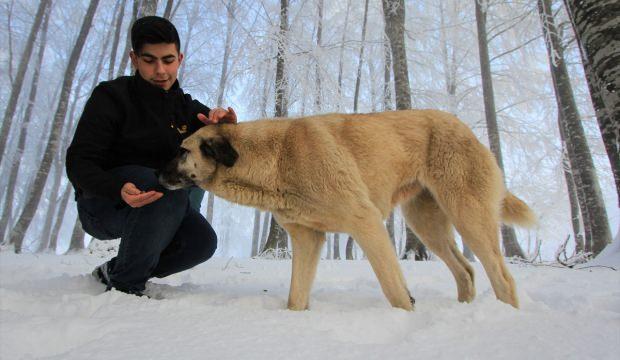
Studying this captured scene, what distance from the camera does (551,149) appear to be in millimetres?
14133

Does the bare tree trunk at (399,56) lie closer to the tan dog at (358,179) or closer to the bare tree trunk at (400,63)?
the bare tree trunk at (400,63)

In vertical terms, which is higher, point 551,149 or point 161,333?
point 551,149

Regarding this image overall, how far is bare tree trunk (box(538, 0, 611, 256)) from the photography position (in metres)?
7.00

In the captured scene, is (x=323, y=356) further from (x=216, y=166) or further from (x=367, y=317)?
(x=216, y=166)

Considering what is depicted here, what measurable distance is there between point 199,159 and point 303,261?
1.16m

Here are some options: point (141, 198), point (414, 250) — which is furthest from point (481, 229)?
point (414, 250)

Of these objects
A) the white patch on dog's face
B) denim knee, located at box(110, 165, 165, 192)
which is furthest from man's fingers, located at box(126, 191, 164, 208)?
the white patch on dog's face

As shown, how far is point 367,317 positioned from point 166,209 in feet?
5.47

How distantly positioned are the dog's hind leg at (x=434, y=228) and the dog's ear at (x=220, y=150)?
1.75 metres

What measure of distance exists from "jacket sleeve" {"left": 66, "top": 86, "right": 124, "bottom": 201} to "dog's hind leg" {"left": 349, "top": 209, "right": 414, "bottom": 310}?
167cm

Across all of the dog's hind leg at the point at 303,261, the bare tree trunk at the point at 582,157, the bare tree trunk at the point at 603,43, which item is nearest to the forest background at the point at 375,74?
the bare tree trunk at the point at 582,157

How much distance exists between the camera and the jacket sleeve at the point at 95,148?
2551mm

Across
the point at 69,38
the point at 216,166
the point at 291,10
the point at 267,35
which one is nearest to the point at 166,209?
the point at 216,166

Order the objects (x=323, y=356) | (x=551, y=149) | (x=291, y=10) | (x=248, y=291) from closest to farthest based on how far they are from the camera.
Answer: (x=323, y=356) → (x=248, y=291) → (x=291, y=10) → (x=551, y=149)
